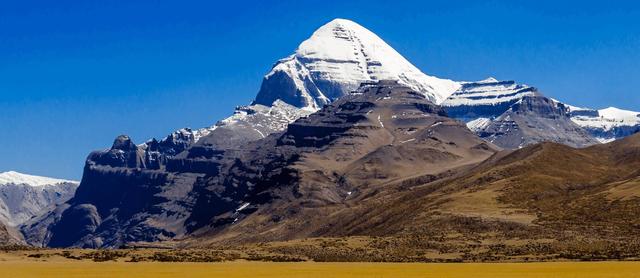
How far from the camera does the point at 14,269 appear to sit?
15088 centimetres

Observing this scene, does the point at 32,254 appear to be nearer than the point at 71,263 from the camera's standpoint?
No

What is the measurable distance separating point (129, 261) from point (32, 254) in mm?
19820

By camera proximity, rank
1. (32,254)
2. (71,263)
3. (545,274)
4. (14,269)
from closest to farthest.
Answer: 1. (545,274)
2. (14,269)
3. (71,263)
4. (32,254)

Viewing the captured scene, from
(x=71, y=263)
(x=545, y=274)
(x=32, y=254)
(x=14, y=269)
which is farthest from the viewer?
(x=32, y=254)

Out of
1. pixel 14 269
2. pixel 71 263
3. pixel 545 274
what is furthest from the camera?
pixel 71 263

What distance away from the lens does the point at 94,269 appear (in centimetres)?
15662

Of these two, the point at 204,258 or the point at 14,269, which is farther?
the point at 204,258

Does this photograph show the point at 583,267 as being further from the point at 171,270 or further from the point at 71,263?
the point at 71,263

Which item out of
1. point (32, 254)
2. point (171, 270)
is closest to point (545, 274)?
point (171, 270)

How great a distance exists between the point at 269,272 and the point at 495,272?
30418 millimetres

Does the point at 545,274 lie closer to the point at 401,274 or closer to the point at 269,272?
the point at 401,274

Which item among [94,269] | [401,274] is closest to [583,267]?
[401,274]

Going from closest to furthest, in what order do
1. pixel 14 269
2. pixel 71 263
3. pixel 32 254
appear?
pixel 14 269, pixel 71 263, pixel 32 254

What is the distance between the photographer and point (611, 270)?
5674 inches
